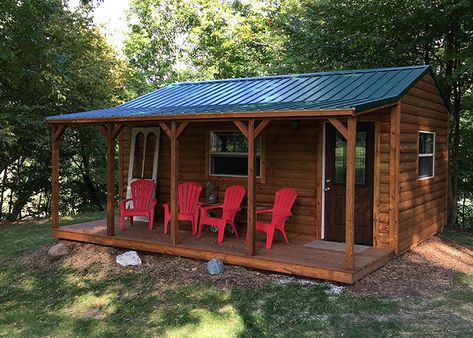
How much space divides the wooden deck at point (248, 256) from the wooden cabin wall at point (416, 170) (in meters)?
0.88

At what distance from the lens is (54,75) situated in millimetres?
8773

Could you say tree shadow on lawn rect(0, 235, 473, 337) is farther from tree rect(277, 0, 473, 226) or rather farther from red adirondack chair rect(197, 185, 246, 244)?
tree rect(277, 0, 473, 226)

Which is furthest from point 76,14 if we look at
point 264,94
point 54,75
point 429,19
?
point 429,19

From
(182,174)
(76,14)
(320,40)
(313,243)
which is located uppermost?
(76,14)

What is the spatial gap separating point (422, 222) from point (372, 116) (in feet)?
6.96

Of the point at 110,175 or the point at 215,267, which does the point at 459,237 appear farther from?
the point at 110,175

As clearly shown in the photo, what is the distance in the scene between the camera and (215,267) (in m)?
5.56

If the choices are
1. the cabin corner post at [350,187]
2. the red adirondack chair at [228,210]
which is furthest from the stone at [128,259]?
the cabin corner post at [350,187]

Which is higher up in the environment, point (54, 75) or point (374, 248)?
point (54, 75)

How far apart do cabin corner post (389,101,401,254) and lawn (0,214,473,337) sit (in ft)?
3.14

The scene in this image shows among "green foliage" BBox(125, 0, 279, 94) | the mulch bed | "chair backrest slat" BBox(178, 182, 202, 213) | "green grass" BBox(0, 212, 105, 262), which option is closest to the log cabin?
the mulch bed

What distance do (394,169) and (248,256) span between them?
2246 mm

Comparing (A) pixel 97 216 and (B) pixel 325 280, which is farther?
(A) pixel 97 216

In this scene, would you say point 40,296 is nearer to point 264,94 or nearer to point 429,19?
point 264,94
